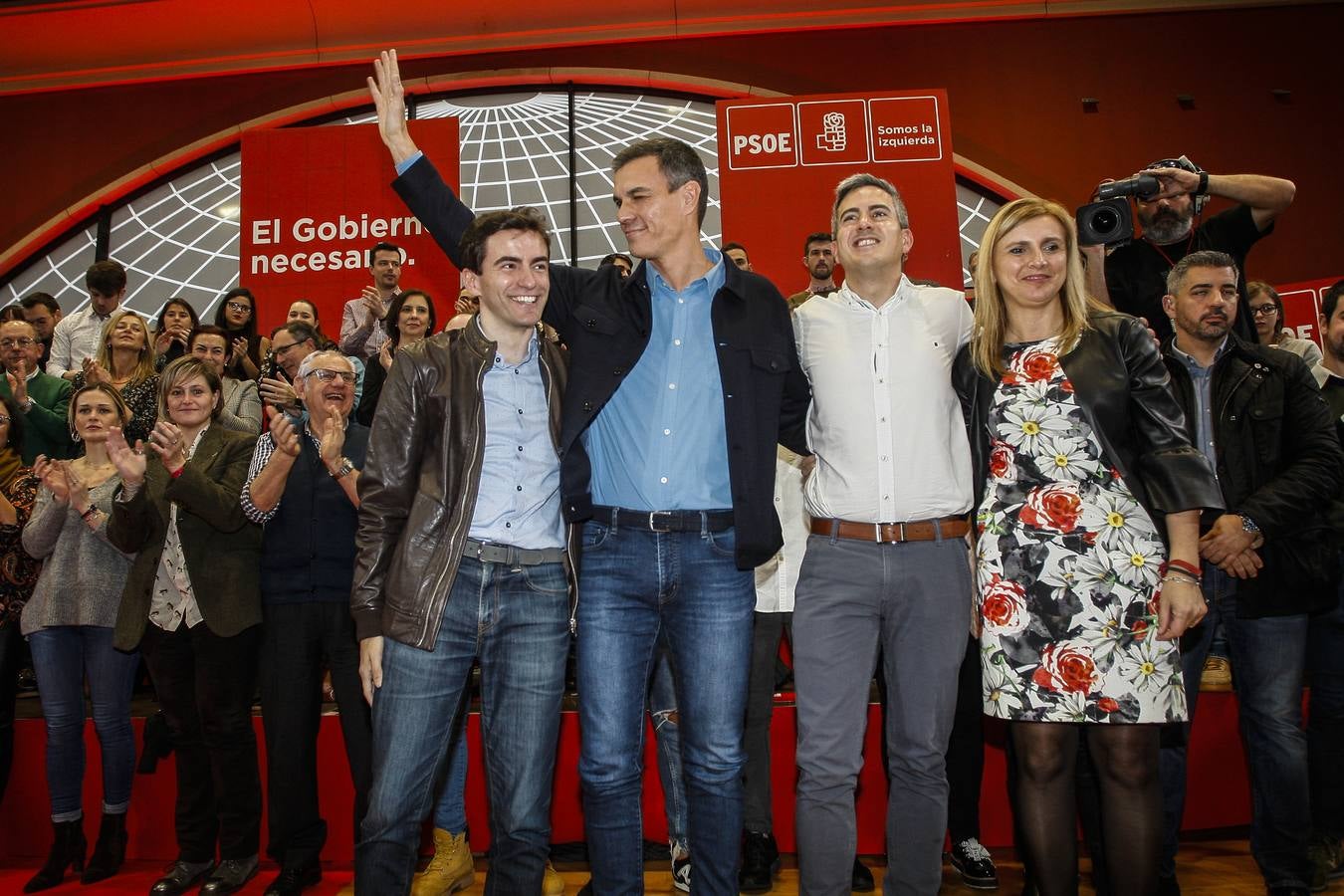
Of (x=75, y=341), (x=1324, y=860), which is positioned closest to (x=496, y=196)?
(x=75, y=341)

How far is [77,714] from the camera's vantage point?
11.4ft

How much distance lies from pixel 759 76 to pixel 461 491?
7.10 meters

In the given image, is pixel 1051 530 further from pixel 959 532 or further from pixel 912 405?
pixel 912 405

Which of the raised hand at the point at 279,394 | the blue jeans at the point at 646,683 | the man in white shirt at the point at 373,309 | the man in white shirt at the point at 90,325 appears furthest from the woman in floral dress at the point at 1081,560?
the man in white shirt at the point at 90,325

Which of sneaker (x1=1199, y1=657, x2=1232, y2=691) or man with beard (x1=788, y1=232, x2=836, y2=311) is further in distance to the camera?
man with beard (x1=788, y1=232, x2=836, y2=311)

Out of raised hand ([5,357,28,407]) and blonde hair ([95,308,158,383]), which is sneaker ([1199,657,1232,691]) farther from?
raised hand ([5,357,28,407])

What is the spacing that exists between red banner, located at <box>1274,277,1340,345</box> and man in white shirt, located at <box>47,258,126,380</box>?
7009 millimetres

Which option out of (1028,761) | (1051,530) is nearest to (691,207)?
(1051,530)

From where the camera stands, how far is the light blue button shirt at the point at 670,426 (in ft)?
7.05

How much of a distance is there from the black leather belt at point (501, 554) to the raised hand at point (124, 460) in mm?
1751

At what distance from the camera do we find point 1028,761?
2.15 m

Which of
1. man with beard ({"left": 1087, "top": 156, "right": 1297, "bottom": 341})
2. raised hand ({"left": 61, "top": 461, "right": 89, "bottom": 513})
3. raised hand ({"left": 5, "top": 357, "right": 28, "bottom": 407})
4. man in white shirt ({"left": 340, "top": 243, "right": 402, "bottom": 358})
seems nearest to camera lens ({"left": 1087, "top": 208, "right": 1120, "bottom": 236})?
man with beard ({"left": 1087, "top": 156, "right": 1297, "bottom": 341})

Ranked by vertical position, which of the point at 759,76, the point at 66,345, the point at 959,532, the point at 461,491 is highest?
the point at 759,76

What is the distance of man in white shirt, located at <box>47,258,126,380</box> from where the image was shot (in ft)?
18.6
